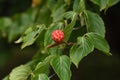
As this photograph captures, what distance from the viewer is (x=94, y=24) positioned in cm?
186

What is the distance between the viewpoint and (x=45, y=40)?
181 cm

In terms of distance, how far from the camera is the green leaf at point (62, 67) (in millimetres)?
1631

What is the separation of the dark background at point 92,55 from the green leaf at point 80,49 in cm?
138

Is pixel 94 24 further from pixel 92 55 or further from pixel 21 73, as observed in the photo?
pixel 92 55

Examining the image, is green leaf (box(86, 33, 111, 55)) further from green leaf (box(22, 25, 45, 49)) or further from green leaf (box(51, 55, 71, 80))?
green leaf (box(22, 25, 45, 49))

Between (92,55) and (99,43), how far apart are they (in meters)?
3.44

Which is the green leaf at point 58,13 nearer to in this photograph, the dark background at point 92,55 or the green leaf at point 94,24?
the green leaf at point 94,24

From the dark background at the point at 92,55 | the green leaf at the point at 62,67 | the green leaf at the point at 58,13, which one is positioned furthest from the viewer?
the dark background at the point at 92,55

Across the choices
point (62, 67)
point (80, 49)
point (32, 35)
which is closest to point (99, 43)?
point (80, 49)

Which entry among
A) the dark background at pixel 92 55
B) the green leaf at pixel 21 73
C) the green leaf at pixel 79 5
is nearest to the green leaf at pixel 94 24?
the green leaf at pixel 79 5

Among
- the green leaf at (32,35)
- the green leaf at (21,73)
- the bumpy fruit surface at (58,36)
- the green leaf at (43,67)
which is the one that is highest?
the bumpy fruit surface at (58,36)

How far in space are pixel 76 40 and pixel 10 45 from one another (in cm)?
241

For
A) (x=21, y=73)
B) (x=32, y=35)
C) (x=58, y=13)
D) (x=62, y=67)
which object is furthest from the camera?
(x=58, y=13)

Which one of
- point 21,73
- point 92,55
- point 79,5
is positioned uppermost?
point 79,5
